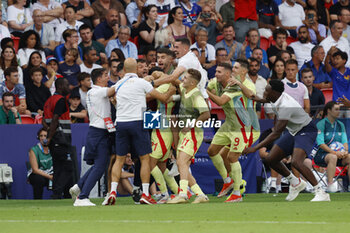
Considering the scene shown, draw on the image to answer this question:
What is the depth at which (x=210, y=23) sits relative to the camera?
69.3ft

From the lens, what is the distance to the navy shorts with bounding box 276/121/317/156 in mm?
12965

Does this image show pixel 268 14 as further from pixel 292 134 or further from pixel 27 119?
pixel 292 134

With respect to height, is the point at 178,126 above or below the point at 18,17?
below

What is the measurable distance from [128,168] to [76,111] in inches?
68.6

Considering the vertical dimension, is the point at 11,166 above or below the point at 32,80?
below

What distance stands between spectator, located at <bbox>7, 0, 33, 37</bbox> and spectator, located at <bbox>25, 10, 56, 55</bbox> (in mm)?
148

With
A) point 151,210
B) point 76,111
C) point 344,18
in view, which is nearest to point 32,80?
point 76,111

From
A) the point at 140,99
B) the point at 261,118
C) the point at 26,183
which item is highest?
the point at 140,99

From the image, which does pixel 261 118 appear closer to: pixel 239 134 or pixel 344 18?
pixel 239 134

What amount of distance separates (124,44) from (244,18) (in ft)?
12.4

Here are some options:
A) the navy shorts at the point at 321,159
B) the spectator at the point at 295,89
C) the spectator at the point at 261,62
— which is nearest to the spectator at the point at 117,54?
the spectator at the point at 261,62

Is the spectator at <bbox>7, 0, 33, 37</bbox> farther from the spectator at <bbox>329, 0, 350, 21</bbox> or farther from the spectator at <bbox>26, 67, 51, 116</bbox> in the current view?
the spectator at <bbox>329, 0, 350, 21</bbox>

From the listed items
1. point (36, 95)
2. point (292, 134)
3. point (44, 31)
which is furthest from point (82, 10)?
point (292, 134)

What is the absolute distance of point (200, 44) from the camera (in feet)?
65.4
